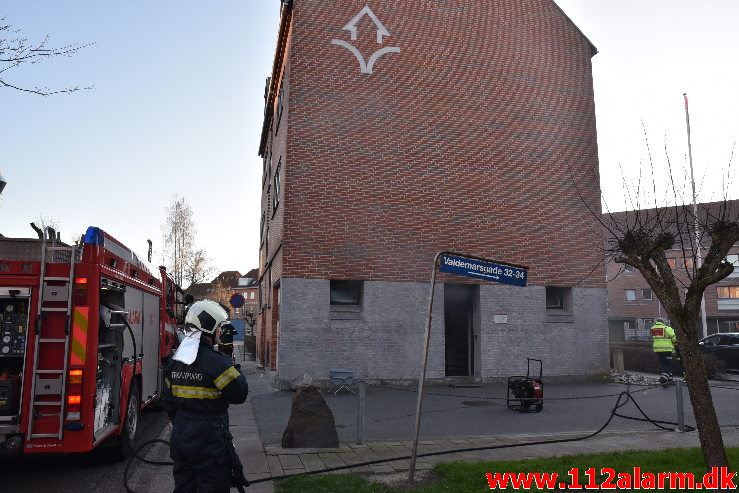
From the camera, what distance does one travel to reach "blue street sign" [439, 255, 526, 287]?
637 centimetres

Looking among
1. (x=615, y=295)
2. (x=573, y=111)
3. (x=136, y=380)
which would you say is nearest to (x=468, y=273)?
(x=136, y=380)

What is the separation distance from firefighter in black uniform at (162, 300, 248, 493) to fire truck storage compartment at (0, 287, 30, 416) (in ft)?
9.17

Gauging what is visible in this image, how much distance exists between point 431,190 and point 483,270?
9413 mm

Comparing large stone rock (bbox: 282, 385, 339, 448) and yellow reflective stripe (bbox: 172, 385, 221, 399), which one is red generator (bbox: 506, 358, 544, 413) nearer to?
large stone rock (bbox: 282, 385, 339, 448)

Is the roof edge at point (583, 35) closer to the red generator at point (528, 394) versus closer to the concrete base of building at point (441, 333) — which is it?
the concrete base of building at point (441, 333)

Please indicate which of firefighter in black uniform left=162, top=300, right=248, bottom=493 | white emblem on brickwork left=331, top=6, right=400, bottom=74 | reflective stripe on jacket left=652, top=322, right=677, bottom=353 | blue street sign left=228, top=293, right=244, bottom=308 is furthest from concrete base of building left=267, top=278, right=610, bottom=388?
firefighter in black uniform left=162, top=300, right=248, bottom=493

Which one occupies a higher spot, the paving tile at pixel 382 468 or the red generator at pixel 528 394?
the red generator at pixel 528 394

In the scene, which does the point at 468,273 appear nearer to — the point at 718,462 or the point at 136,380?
the point at 718,462

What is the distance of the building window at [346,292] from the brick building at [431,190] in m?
0.04

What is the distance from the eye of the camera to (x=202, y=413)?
4.12 metres

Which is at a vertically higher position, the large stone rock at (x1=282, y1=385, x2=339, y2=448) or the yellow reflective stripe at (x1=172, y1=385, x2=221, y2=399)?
the yellow reflective stripe at (x1=172, y1=385, x2=221, y2=399)

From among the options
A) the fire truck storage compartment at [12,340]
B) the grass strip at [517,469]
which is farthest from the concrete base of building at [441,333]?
the fire truck storage compartment at [12,340]

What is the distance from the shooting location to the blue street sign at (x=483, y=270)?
6.37 meters

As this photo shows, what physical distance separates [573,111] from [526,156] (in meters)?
2.53
